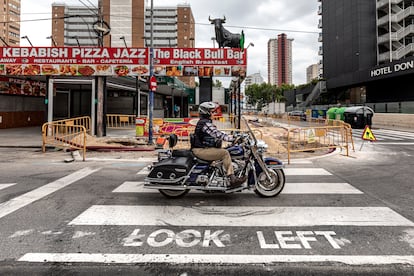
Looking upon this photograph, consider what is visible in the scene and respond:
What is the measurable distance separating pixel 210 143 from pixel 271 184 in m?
1.45

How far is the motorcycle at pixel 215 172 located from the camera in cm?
498

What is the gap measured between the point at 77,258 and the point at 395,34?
5143 centimetres

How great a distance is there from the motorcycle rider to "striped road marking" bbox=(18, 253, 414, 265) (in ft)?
6.59

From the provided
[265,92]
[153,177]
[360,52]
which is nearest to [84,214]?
[153,177]

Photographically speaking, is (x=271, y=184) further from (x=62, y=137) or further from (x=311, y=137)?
(x=62, y=137)

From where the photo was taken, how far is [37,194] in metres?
5.51

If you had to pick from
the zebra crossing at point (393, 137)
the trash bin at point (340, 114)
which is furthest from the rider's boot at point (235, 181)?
the trash bin at point (340, 114)

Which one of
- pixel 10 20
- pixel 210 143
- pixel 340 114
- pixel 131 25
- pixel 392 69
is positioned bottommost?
pixel 210 143

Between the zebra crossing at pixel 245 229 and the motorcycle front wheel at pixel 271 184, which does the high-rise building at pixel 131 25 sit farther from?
the zebra crossing at pixel 245 229

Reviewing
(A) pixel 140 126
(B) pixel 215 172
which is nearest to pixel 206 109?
(B) pixel 215 172

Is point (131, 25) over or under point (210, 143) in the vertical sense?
over

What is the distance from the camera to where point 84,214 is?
4.43m

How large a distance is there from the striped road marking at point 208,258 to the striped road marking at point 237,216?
3.00 feet

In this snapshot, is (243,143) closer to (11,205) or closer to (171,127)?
(11,205)
